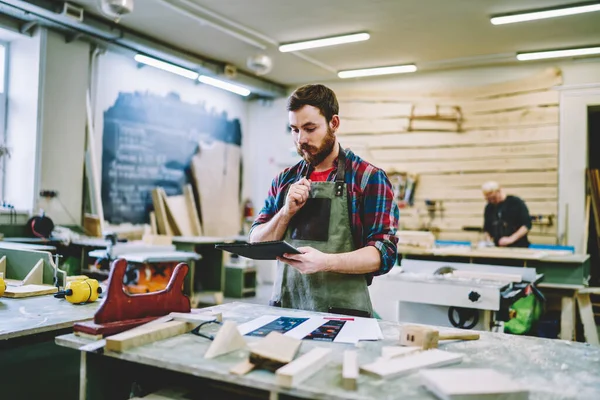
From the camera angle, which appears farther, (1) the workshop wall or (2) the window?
(1) the workshop wall

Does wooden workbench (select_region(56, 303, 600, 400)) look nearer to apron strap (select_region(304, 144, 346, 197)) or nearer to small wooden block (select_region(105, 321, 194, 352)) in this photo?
small wooden block (select_region(105, 321, 194, 352))

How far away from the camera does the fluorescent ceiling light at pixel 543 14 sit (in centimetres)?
534

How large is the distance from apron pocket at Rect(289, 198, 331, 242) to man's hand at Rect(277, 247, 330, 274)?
270mm

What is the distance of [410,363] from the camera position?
1.35 m

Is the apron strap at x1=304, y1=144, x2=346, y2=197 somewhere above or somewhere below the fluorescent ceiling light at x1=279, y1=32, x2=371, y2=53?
below

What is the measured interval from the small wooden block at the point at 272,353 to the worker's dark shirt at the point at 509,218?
562 centimetres

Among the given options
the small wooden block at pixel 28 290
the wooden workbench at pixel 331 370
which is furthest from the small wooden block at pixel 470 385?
the small wooden block at pixel 28 290

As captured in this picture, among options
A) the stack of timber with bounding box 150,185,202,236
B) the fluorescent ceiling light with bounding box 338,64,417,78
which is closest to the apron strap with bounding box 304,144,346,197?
the stack of timber with bounding box 150,185,202,236

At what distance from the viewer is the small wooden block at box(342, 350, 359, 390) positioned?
47.0 inches

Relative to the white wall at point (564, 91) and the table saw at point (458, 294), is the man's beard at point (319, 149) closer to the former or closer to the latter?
the table saw at point (458, 294)

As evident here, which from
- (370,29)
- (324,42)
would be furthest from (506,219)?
(324,42)

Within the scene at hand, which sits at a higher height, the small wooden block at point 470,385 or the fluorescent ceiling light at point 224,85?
the fluorescent ceiling light at point 224,85

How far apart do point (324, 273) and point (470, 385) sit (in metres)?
1.05

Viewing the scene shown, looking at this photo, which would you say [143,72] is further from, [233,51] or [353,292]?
[353,292]
